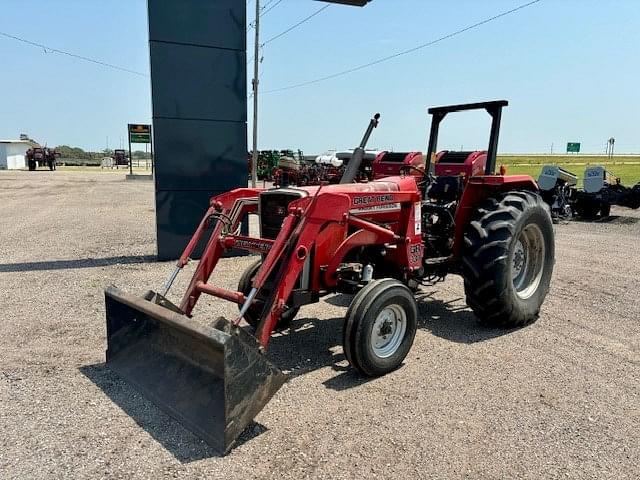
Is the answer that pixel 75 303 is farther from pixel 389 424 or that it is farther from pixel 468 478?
pixel 468 478

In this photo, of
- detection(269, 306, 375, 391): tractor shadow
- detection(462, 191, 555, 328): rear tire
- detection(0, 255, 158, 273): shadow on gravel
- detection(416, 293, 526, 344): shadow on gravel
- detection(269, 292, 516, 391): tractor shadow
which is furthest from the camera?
detection(0, 255, 158, 273): shadow on gravel

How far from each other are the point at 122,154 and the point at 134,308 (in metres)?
62.3

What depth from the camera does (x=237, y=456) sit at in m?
3.07

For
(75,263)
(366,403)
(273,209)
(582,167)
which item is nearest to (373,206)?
(273,209)

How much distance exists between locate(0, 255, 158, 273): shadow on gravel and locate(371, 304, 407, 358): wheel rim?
5.30 meters

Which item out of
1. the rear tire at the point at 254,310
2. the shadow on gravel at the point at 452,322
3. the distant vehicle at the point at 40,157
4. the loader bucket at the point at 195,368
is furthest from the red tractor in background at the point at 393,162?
the distant vehicle at the point at 40,157

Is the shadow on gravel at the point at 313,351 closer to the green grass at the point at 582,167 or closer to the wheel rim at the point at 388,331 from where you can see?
the wheel rim at the point at 388,331

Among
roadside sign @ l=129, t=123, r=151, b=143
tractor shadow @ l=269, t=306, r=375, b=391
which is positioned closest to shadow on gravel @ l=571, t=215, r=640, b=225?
tractor shadow @ l=269, t=306, r=375, b=391

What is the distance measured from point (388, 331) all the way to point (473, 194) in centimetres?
206

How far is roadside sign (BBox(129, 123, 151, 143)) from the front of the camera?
89.9 ft

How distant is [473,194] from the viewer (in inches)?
219

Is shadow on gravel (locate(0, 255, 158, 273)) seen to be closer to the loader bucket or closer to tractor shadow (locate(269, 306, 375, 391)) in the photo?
tractor shadow (locate(269, 306, 375, 391))

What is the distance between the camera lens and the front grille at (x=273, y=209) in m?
4.41

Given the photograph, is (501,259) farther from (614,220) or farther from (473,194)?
(614,220)
